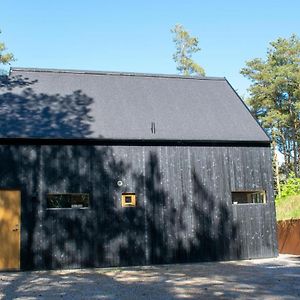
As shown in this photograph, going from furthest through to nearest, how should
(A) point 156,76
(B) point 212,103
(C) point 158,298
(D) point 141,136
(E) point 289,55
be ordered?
1. (E) point 289,55
2. (A) point 156,76
3. (B) point 212,103
4. (D) point 141,136
5. (C) point 158,298

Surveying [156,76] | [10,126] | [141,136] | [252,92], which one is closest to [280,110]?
[252,92]

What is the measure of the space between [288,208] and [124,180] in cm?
729

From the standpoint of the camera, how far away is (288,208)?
58.1 feet

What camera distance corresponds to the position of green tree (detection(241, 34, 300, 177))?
1428 inches

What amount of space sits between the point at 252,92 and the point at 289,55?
13.7 ft

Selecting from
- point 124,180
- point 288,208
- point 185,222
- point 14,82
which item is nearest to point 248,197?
point 185,222

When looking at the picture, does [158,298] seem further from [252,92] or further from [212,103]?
[252,92]

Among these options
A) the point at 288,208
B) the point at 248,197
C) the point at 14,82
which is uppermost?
the point at 14,82

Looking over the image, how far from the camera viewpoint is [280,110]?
37844 millimetres

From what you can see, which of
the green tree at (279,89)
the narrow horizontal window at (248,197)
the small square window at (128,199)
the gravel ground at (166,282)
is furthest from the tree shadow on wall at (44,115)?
the green tree at (279,89)

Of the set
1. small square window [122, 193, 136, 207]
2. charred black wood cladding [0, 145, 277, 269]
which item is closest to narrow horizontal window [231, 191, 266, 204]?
charred black wood cladding [0, 145, 277, 269]

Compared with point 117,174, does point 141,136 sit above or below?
above

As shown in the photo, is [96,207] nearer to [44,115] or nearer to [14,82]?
[44,115]

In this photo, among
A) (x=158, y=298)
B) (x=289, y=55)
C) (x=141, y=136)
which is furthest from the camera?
(x=289, y=55)
